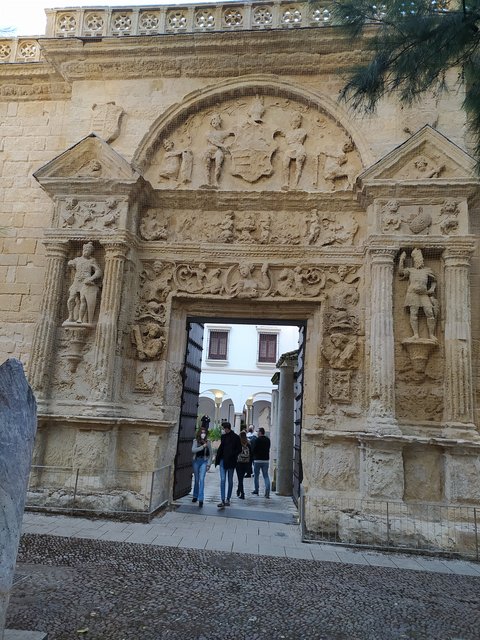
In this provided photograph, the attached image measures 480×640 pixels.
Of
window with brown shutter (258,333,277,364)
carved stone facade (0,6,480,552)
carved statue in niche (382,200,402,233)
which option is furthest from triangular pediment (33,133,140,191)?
window with brown shutter (258,333,277,364)

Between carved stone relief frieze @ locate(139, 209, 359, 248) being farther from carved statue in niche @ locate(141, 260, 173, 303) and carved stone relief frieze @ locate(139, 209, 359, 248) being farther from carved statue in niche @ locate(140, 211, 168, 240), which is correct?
carved statue in niche @ locate(141, 260, 173, 303)

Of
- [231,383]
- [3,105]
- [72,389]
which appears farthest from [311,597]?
[231,383]

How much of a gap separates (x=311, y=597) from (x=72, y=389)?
4.72m

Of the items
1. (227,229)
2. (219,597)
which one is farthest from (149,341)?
(219,597)

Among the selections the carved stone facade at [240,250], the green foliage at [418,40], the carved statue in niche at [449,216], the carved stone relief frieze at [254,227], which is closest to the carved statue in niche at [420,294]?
the carved stone facade at [240,250]

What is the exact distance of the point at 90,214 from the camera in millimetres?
7777

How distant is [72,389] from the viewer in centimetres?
741

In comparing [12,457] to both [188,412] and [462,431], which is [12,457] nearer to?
[462,431]

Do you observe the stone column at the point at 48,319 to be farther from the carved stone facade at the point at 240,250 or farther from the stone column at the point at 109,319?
the stone column at the point at 109,319

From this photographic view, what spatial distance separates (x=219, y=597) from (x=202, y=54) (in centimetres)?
792

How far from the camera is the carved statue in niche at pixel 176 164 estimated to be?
8039 mm

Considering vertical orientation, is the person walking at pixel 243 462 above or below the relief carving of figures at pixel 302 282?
below

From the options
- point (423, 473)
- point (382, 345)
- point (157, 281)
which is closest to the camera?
point (423, 473)

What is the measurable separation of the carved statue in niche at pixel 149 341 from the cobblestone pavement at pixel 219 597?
2881mm
